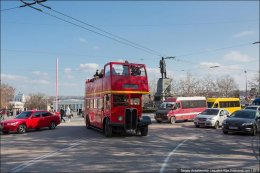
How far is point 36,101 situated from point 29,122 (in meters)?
91.6

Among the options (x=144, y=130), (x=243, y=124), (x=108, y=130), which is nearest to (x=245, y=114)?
(x=243, y=124)

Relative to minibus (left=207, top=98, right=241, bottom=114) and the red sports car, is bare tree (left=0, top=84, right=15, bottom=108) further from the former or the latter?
the red sports car

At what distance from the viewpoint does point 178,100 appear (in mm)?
33062

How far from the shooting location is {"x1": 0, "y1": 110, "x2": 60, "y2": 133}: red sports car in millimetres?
23017

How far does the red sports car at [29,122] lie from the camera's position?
75.5 ft

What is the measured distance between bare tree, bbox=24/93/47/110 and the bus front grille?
93186 mm

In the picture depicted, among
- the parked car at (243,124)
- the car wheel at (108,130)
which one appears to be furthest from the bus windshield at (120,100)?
the parked car at (243,124)

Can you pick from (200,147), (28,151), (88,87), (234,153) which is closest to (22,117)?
(88,87)

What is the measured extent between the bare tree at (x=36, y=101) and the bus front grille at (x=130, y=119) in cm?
9319

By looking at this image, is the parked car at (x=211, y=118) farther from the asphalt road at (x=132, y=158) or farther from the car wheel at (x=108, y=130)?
the asphalt road at (x=132, y=158)

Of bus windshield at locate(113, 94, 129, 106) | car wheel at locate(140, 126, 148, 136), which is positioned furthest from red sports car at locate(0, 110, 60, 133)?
car wheel at locate(140, 126, 148, 136)

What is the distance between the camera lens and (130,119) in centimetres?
1944

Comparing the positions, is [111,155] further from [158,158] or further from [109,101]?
[109,101]

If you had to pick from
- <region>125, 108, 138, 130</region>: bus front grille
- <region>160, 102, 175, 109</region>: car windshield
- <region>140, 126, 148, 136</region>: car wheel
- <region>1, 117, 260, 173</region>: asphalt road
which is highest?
<region>160, 102, 175, 109</region>: car windshield
